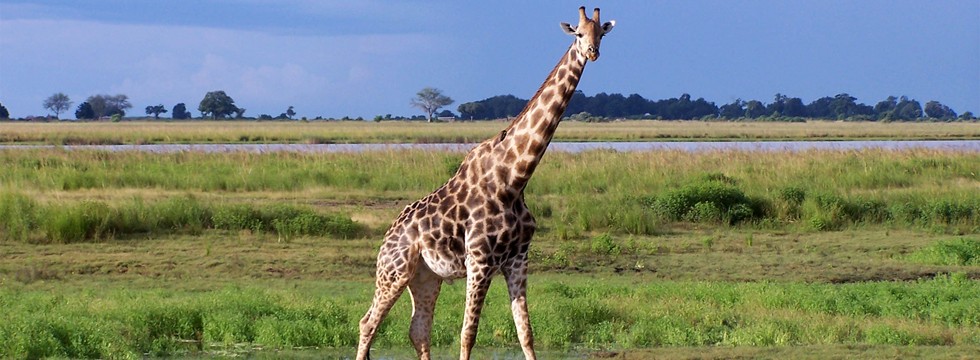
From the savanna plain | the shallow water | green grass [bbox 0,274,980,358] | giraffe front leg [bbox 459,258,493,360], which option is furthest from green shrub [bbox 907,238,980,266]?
the shallow water

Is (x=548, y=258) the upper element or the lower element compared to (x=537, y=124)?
lower

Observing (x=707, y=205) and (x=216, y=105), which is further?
(x=216, y=105)

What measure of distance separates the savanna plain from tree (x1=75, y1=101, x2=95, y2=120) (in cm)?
8557

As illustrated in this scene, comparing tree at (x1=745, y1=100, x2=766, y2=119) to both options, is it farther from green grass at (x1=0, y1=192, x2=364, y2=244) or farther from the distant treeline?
green grass at (x1=0, y1=192, x2=364, y2=244)

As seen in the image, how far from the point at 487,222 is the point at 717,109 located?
375ft

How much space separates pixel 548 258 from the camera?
46.6 feet

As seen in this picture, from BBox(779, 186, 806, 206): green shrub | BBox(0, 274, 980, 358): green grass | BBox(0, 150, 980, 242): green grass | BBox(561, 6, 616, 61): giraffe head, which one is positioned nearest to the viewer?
BBox(561, 6, 616, 61): giraffe head

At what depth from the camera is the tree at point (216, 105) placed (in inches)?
4107

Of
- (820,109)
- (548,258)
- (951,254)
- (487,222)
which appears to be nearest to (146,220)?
(548,258)

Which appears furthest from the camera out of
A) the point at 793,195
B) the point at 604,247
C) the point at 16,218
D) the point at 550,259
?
the point at 793,195

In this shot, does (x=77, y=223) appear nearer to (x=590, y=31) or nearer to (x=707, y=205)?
(x=707, y=205)

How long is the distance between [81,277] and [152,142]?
38514 mm

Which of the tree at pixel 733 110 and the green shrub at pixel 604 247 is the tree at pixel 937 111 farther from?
the green shrub at pixel 604 247

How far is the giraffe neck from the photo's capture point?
6773 mm
